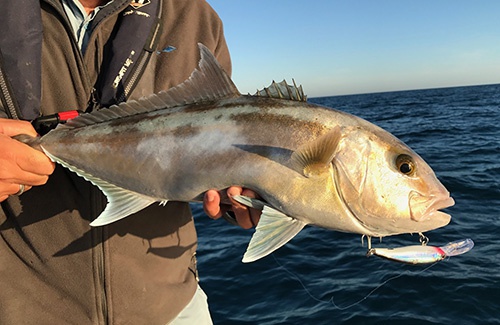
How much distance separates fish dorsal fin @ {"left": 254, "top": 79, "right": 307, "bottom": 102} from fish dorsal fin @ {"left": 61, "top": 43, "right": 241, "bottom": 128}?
0.22m

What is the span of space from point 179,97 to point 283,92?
0.79 meters

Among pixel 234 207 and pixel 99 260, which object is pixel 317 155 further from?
pixel 99 260

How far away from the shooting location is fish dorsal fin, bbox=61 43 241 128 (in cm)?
302

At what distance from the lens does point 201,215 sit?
13.5 metres

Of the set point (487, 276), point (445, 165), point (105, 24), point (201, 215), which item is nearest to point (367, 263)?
point (487, 276)

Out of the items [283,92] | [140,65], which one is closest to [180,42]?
[140,65]

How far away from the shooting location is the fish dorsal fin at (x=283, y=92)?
9.87 feet

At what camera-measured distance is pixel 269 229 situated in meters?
2.76

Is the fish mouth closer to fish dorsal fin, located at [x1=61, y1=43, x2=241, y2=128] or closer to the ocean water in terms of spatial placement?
fish dorsal fin, located at [x1=61, y1=43, x2=241, y2=128]

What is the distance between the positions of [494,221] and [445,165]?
6.63m

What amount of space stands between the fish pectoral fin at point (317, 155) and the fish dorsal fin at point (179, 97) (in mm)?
739

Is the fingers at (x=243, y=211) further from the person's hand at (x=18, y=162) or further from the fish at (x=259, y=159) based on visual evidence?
the person's hand at (x=18, y=162)

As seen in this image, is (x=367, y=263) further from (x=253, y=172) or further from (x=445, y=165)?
(x=445, y=165)

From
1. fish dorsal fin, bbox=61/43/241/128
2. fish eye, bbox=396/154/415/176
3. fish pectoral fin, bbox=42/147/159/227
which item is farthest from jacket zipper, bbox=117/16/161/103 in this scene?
fish eye, bbox=396/154/415/176
